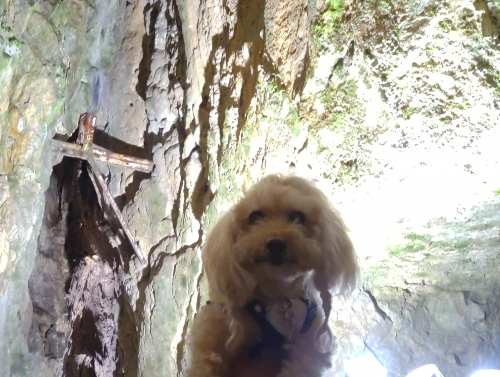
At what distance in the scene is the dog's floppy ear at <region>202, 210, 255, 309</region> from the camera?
1.39m

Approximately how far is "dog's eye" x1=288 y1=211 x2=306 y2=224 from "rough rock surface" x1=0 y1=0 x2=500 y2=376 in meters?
0.33

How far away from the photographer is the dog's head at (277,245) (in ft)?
4.38

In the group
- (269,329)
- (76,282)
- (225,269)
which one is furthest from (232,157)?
(76,282)

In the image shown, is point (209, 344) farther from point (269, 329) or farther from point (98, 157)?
point (98, 157)

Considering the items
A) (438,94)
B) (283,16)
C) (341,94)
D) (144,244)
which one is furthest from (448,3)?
(144,244)

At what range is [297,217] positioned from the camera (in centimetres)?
145

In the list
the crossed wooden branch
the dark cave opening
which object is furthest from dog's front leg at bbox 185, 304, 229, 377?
the dark cave opening

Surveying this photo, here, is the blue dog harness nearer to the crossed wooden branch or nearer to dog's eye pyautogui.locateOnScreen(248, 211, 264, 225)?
dog's eye pyautogui.locateOnScreen(248, 211, 264, 225)

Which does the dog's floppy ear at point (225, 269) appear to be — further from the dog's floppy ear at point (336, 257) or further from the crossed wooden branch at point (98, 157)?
the crossed wooden branch at point (98, 157)

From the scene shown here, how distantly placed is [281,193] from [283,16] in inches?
45.8

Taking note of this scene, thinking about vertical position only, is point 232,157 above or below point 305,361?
above

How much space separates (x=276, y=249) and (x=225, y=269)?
0.22 m

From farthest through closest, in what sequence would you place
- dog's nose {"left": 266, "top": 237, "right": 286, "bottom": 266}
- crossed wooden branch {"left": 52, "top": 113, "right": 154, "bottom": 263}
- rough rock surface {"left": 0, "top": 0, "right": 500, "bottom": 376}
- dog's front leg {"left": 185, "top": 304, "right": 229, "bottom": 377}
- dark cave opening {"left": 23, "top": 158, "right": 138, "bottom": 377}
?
dark cave opening {"left": 23, "top": 158, "right": 138, "bottom": 377} < crossed wooden branch {"left": 52, "top": 113, "right": 154, "bottom": 263} < rough rock surface {"left": 0, "top": 0, "right": 500, "bottom": 376} < dog's front leg {"left": 185, "top": 304, "right": 229, "bottom": 377} < dog's nose {"left": 266, "top": 237, "right": 286, "bottom": 266}

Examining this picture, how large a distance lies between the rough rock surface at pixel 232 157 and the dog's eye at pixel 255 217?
439 millimetres
